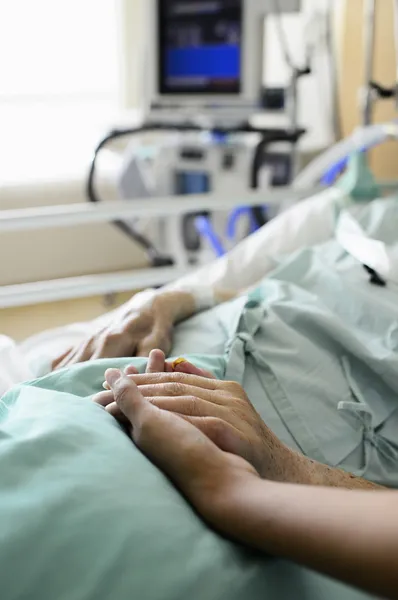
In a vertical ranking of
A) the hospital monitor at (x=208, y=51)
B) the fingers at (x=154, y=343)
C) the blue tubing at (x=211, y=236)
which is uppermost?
the hospital monitor at (x=208, y=51)

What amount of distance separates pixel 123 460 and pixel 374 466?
1.56ft

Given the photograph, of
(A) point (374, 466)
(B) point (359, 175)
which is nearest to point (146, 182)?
(B) point (359, 175)

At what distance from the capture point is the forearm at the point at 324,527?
1.67 ft

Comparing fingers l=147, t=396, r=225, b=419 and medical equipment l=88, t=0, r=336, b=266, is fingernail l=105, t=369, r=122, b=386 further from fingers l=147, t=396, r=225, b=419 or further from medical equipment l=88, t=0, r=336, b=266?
medical equipment l=88, t=0, r=336, b=266

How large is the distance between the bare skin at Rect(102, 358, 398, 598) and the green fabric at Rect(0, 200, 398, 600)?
23 mm

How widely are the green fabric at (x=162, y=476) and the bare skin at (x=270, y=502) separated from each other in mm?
23

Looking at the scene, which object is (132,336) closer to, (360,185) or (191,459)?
(191,459)

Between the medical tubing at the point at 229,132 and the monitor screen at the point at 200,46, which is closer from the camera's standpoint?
the medical tubing at the point at 229,132

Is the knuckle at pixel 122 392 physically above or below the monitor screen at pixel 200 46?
below

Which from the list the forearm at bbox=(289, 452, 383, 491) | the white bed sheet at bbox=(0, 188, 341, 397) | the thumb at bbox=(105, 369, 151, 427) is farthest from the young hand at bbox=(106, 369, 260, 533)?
the white bed sheet at bbox=(0, 188, 341, 397)

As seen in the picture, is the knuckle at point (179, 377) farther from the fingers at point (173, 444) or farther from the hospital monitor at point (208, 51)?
the hospital monitor at point (208, 51)

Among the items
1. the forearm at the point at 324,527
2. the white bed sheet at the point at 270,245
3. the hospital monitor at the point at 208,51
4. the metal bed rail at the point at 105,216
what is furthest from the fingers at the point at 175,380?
the hospital monitor at the point at 208,51

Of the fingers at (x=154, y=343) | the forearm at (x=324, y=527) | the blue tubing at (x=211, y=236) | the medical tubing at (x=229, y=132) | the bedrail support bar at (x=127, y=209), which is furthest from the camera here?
the blue tubing at (x=211, y=236)

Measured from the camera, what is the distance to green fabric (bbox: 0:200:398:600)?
58cm
